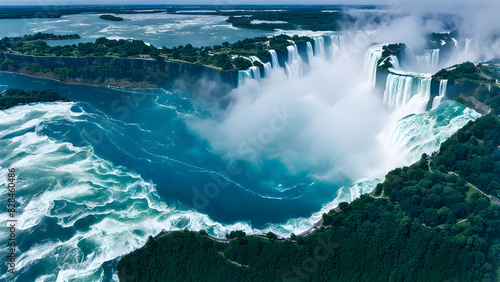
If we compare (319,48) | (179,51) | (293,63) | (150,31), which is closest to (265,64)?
(293,63)

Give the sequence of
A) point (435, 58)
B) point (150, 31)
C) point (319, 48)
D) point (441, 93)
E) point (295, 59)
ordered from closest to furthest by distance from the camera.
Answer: point (441, 93), point (435, 58), point (295, 59), point (319, 48), point (150, 31)

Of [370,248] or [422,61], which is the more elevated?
[422,61]

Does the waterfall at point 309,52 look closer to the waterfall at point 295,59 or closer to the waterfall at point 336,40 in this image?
the waterfall at point 295,59

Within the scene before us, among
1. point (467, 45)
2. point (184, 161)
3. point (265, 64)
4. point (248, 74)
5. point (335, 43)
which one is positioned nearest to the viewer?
point (184, 161)

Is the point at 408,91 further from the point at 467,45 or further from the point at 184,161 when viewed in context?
the point at 467,45

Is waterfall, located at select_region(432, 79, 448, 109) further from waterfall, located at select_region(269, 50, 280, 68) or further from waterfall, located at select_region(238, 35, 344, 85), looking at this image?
waterfall, located at select_region(269, 50, 280, 68)

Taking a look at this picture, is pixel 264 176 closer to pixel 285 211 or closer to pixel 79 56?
pixel 285 211
